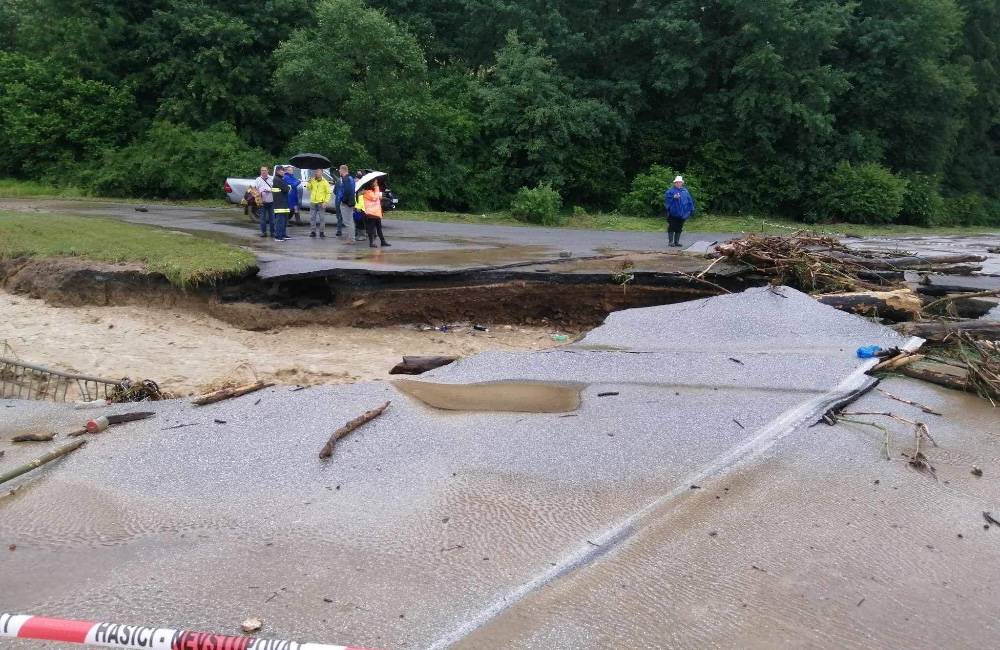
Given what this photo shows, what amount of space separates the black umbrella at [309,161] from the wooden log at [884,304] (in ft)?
47.8

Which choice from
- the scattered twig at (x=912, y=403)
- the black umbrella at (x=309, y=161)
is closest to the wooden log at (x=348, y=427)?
the scattered twig at (x=912, y=403)

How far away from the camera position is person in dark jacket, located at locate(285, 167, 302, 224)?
16250mm

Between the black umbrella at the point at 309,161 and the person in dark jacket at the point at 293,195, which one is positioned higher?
the black umbrella at the point at 309,161

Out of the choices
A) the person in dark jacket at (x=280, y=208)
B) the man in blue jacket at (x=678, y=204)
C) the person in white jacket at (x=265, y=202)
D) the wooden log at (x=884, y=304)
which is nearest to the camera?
the wooden log at (x=884, y=304)

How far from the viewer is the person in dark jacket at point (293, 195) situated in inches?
640

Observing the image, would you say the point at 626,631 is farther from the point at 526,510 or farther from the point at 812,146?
the point at 812,146

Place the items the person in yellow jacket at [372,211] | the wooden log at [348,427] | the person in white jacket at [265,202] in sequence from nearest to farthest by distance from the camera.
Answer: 1. the wooden log at [348,427]
2. the person in yellow jacket at [372,211]
3. the person in white jacket at [265,202]

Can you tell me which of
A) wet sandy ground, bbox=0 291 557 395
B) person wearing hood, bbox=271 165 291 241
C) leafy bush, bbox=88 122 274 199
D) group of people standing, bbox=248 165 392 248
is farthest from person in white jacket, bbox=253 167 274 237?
leafy bush, bbox=88 122 274 199

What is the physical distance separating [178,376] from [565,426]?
4950mm

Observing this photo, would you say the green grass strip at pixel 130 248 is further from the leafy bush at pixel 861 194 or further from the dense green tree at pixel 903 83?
the dense green tree at pixel 903 83

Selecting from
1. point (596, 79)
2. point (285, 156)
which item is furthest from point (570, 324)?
point (596, 79)

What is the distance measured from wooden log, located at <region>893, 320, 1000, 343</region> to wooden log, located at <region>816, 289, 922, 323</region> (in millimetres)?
891

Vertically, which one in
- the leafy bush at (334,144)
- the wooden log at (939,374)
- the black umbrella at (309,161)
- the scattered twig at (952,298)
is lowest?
the wooden log at (939,374)

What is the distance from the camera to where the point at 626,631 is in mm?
3166
